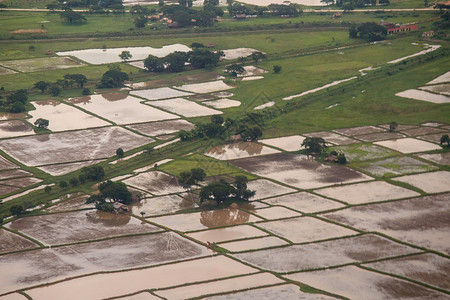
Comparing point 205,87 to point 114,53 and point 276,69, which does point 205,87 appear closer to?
point 276,69

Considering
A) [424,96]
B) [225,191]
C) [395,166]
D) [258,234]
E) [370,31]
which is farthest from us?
[370,31]

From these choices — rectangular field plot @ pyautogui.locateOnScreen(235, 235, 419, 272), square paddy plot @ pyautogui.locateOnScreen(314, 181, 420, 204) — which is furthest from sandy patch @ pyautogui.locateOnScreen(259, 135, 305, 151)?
rectangular field plot @ pyautogui.locateOnScreen(235, 235, 419, 272)

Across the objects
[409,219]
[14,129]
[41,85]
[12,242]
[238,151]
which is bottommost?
[12,242]

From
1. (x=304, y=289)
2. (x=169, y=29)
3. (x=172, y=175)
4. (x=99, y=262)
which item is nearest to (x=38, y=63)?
(x=169, y=29)

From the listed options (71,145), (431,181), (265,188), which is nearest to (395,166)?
(431,181)

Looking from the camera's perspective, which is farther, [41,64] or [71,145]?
[41,64]

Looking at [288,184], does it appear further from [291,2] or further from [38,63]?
[291,2]

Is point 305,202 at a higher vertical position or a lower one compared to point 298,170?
lower
